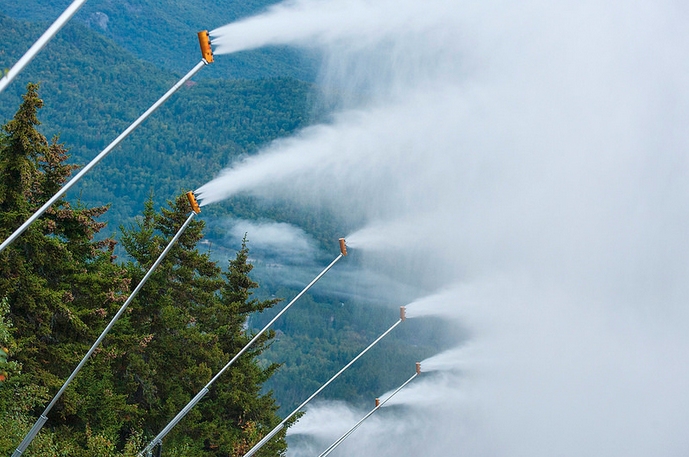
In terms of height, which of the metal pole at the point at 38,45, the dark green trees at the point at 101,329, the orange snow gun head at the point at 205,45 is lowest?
the metal pole at the point at 38,45

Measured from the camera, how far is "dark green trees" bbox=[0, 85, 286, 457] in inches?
1169

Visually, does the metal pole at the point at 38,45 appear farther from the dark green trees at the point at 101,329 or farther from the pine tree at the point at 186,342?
the pine tree at the point at 186,342

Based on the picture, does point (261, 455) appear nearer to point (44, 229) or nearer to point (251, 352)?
point (251, 352)

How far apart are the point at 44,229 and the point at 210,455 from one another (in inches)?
848

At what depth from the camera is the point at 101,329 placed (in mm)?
35250

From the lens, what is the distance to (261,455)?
170ft


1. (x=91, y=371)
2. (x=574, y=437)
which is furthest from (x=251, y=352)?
(x=574, y=437)

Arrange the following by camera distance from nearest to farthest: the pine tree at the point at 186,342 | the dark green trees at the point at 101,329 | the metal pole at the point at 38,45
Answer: the metal pole at the point at 38,45
the dark green trees at the point at 101,329
the pine tree at the point at 186,342

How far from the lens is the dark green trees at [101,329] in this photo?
29688 mm

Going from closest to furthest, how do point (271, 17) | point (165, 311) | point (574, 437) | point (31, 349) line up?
point (271, 17), point (31, 349), point (165, 311), point (574, 437)

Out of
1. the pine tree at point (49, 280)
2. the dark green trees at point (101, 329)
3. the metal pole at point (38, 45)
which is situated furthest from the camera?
the pine tree at point (49, 280)

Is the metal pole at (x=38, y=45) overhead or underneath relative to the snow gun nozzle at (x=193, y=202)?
underneath

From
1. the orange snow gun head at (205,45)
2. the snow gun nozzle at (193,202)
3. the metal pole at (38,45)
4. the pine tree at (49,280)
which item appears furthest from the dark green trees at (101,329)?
the metal pole at (38,45)

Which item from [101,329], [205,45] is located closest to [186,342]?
[101,329]
